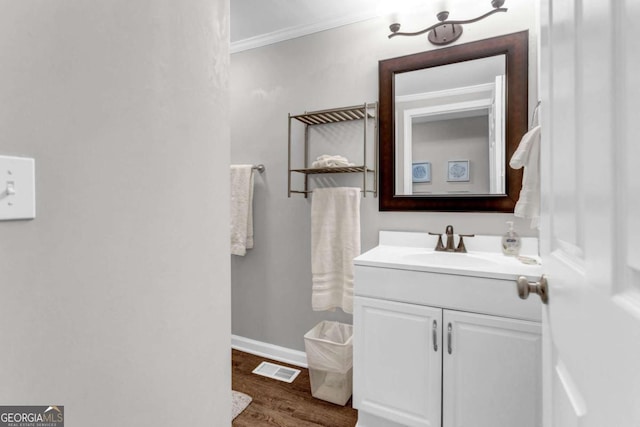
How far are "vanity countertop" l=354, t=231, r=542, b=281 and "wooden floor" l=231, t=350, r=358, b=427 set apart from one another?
89cm

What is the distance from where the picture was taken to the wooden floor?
1.64 m

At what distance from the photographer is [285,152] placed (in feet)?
7.33

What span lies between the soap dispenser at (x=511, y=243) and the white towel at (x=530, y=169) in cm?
21

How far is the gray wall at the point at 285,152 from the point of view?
76.3 inches

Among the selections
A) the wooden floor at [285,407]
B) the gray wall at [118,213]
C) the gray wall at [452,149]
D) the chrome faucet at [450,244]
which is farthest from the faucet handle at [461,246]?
the gray wall at [118,213]

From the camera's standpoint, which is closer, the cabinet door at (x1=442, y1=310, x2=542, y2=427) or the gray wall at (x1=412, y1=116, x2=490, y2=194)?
the cabinet door at (x1=442, y1=310, x2=542, y2=427)

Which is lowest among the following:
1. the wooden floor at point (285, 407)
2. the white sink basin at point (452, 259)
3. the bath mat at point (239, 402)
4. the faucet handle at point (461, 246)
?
the wooden floor at point (285, 407)

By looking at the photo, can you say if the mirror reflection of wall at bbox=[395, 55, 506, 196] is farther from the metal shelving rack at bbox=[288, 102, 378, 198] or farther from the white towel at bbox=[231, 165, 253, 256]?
the white towel at bbox=[231, 165, 253, 256]

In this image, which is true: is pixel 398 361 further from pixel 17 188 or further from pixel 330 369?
pixel 17 188

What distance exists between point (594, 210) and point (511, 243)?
1.31m

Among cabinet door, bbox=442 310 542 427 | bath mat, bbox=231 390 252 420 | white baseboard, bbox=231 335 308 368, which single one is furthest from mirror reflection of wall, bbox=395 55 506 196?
bath mat, bbox=231 390 252 420

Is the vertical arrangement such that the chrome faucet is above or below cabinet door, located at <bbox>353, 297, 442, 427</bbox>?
above

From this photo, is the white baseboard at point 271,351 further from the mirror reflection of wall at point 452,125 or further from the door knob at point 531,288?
the door knob at point 531,288

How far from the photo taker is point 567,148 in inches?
21.8
